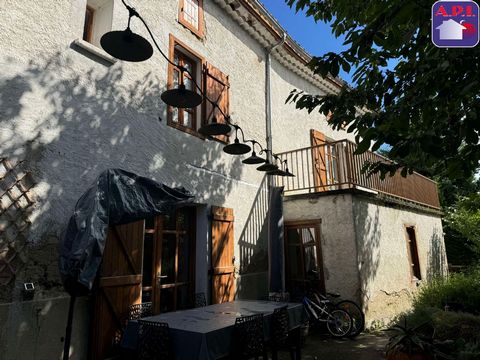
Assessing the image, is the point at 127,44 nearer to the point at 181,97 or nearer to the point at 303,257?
the point at 181,97

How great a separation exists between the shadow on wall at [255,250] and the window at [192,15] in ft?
11.7

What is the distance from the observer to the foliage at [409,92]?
2.25m

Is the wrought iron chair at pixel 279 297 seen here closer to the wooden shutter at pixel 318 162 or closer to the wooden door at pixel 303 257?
the wooden door at pixel 303 257

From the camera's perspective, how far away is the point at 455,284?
768 centimetres

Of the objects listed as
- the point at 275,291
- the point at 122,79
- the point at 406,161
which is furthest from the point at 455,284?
the point at 122,79

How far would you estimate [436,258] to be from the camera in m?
10.8

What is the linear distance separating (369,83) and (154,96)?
3.49 meters

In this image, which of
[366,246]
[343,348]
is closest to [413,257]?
[366,246]

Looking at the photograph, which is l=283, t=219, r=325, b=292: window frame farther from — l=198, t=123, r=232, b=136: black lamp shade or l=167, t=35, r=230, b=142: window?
l=198, t=123, r=232, b=136: black lamp shade

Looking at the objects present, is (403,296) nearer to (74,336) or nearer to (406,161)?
(406,161)

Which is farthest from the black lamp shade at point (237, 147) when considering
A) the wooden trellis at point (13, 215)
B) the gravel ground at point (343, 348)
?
the gravel ground at point (343, 348)

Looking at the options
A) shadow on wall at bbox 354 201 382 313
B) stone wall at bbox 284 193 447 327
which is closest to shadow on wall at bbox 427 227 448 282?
stone wall at bbox 284 193 447 327

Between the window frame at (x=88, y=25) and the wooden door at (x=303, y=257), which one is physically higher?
the window frame at (x=88, y=25)

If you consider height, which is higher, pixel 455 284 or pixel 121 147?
pixel 121 147
